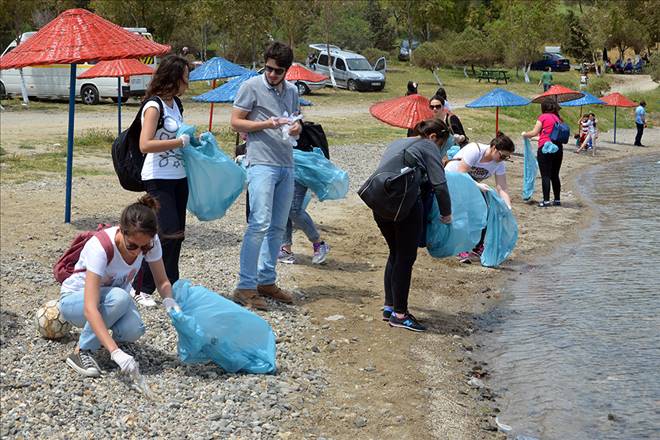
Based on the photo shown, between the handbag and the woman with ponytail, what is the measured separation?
0.09 meters

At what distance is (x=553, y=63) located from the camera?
59469 millimetres

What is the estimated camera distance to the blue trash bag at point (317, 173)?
9023mm

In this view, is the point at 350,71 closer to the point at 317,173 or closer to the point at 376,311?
the point at 317,173

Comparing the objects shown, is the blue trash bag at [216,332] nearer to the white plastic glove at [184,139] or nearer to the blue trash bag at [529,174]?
the white plastic glove at [184,139]

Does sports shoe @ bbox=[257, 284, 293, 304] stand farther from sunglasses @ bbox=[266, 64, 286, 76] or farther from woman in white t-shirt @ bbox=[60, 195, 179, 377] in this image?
woman in white t-shirt @ bbox=[60, 195, 179, 377]

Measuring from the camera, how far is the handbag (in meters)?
6.86

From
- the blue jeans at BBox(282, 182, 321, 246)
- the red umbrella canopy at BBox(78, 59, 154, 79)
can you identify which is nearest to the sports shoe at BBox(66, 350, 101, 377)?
the blue jeans at BBox(282, 182, 321, 246)

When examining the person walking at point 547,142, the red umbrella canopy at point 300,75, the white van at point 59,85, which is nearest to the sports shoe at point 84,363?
the person walking at point 547,142

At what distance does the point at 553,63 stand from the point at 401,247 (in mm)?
54870

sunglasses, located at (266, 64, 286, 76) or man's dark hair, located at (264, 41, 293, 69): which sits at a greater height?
man's dark hair, located at (264, 41, 293, 69)

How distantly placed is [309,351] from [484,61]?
47978 mm

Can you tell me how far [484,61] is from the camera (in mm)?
52938

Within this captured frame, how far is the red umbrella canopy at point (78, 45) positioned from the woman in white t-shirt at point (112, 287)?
11.9 feet

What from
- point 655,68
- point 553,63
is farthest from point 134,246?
point 553,63
